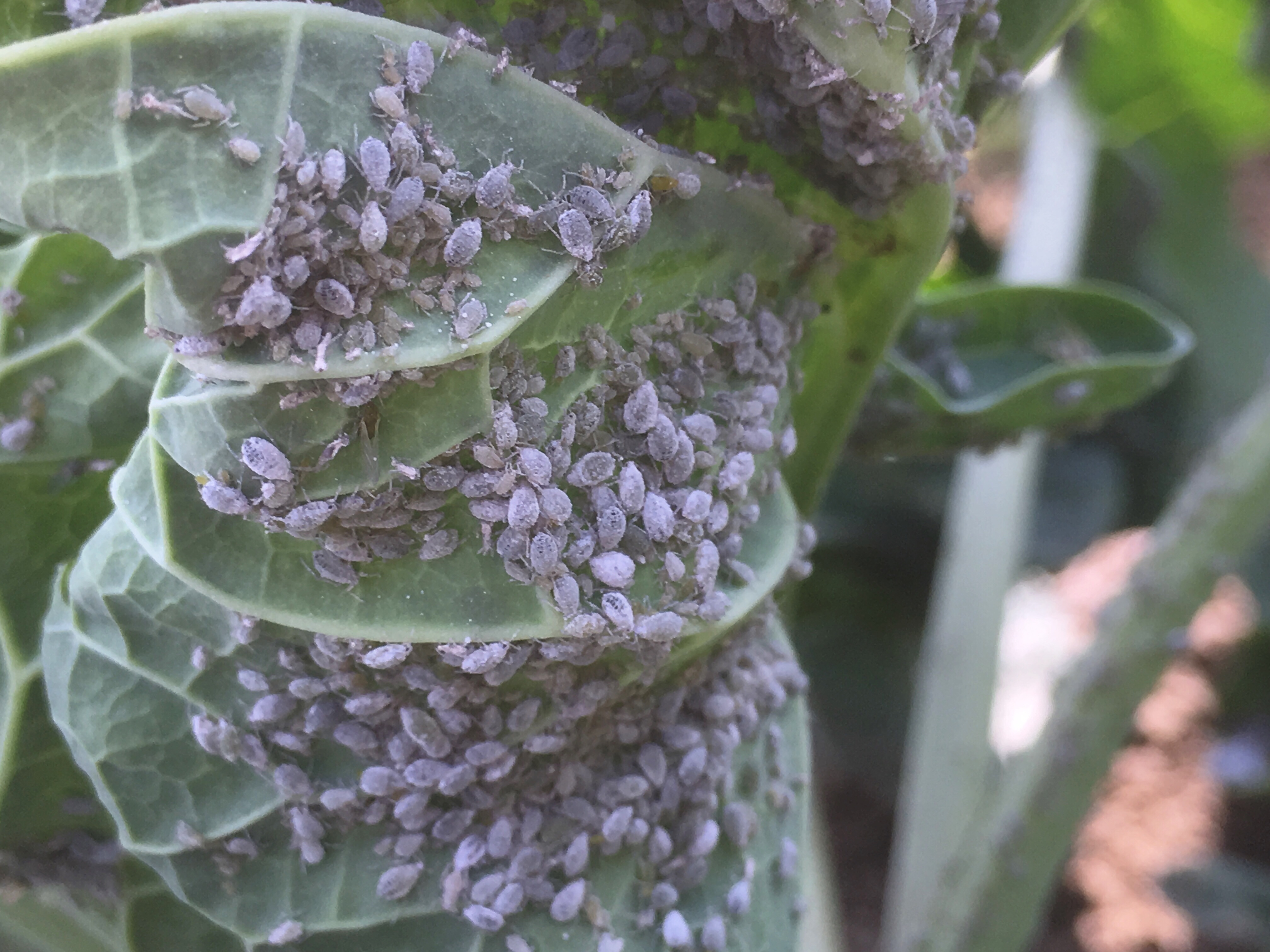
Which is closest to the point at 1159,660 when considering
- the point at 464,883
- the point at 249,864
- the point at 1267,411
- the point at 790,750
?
the point at 1267,411

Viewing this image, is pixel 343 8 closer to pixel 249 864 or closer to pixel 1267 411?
pixel 249 864

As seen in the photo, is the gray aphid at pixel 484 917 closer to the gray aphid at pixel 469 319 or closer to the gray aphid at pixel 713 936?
the gray aphid at pixel 713 936

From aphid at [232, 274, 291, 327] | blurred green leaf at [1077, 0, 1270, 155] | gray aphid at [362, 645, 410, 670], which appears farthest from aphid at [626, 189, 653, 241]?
blurred green leaf at [1077, 0, 1270, 155]

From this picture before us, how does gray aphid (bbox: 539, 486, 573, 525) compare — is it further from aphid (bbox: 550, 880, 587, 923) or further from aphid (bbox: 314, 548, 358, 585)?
aphid (bbox: 550, 880, 587, 923)

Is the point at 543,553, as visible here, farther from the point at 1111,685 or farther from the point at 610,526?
the point at 1111,685

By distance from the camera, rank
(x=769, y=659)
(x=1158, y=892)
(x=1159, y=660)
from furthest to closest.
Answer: (x=1158, y=892)
(x=1159, y=660)
(x=769, y=659)

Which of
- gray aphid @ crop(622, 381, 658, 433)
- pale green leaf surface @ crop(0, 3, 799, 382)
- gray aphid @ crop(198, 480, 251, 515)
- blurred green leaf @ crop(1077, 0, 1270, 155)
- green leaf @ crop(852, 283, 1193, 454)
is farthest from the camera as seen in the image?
blurred green leaf @ crop(1077, 0, 1270, 155)
